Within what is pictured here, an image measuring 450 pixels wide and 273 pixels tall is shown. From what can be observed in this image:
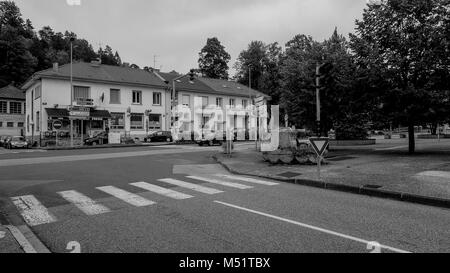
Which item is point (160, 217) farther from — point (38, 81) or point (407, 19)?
point (38, 81)

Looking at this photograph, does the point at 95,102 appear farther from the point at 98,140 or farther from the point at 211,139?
the point at 211,139

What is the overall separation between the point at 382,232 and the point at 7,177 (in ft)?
40.7

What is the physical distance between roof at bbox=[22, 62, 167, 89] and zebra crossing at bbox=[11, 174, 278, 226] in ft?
106

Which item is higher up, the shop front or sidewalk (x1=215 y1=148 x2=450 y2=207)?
the shop front

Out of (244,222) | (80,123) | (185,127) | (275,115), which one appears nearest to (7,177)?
(244,222)

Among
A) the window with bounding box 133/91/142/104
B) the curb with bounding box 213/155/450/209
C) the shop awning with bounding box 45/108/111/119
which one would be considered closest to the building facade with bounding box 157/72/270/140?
the window with bounding box 133/91/142/104

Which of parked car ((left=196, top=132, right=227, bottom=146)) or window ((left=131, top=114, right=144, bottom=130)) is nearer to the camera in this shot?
parked car ((left=196, top=132, right=227, bottom=146))

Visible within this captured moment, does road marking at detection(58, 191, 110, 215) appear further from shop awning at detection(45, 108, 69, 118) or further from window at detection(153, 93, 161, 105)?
window at detection(153, 93, 161, 105)

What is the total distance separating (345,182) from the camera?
10656 millimetres

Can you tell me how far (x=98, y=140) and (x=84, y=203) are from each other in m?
31.1

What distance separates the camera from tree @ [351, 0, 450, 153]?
1691cm

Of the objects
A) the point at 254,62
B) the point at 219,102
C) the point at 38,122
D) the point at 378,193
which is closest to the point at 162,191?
the point at 378,193

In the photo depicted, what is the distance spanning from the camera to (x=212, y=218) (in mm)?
6578

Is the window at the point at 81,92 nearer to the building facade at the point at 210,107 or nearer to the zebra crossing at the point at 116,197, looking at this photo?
the building facade at the point at 210,107
